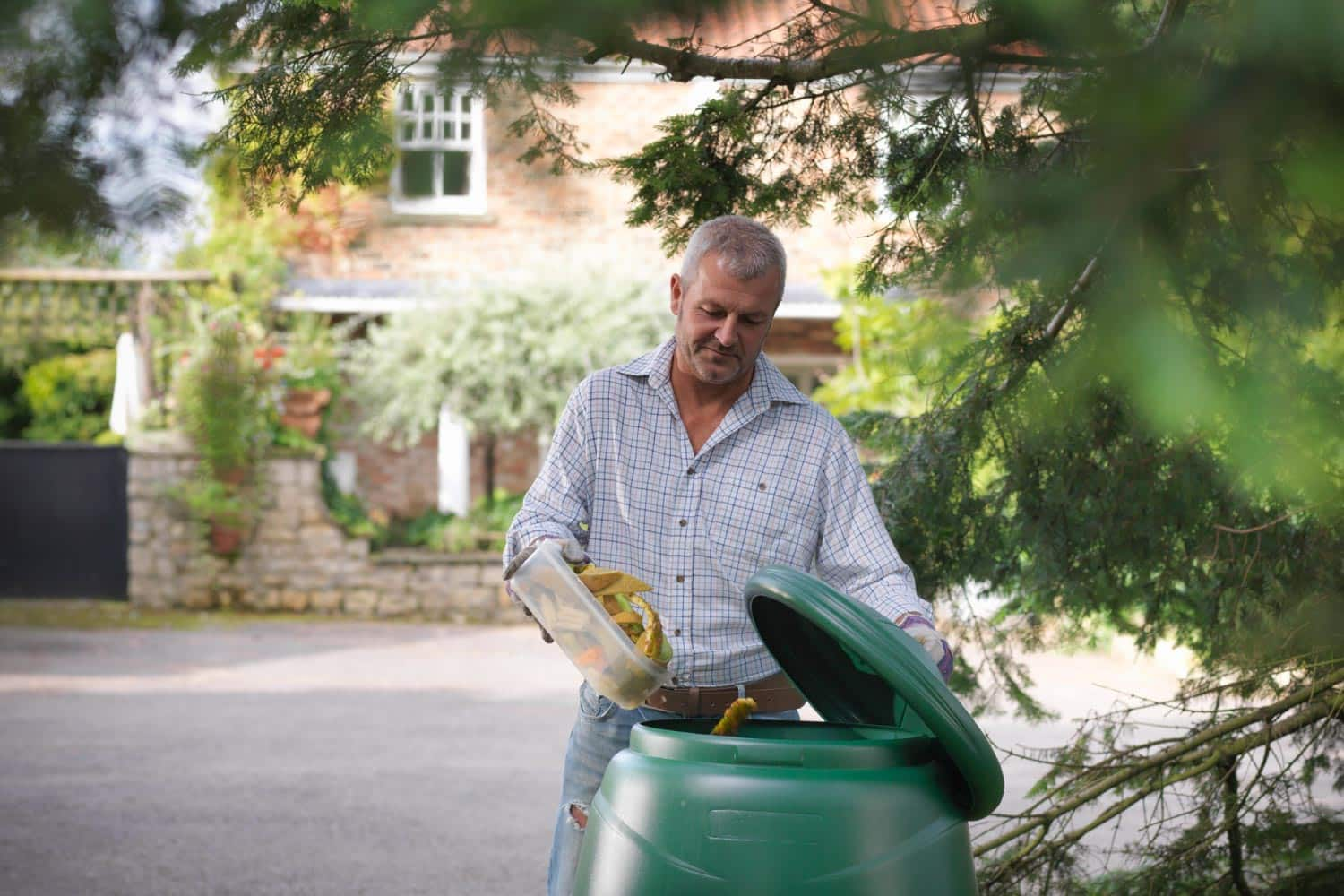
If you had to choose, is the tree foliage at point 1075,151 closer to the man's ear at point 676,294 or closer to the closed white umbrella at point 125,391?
the man's ear at point 676,294

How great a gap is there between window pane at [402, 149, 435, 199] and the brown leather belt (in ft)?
5.05

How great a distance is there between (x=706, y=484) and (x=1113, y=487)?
4.58 feet

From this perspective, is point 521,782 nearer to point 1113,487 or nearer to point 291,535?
point 1113,487

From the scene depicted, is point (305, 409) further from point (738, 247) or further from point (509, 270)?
point (738, 247)

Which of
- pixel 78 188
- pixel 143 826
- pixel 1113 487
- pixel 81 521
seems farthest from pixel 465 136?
pixel 81 521

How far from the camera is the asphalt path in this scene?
16.9 ft

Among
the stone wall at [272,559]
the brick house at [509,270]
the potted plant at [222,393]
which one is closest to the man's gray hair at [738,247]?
the potted plant at [222,393]

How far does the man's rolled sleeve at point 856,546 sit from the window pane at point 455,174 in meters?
1.40

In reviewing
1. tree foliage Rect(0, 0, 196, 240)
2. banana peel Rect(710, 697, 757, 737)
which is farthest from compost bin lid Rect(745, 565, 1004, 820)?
tree foliage Rect(0, 0, 196, 240)

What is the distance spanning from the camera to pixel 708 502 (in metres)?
2.68

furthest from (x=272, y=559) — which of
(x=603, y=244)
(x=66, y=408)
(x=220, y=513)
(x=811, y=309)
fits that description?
(x=811, y=309)

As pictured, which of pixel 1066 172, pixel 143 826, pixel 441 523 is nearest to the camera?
pixel 1066 172

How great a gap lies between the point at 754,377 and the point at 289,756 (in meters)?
4.97

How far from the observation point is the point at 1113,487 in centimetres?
365
